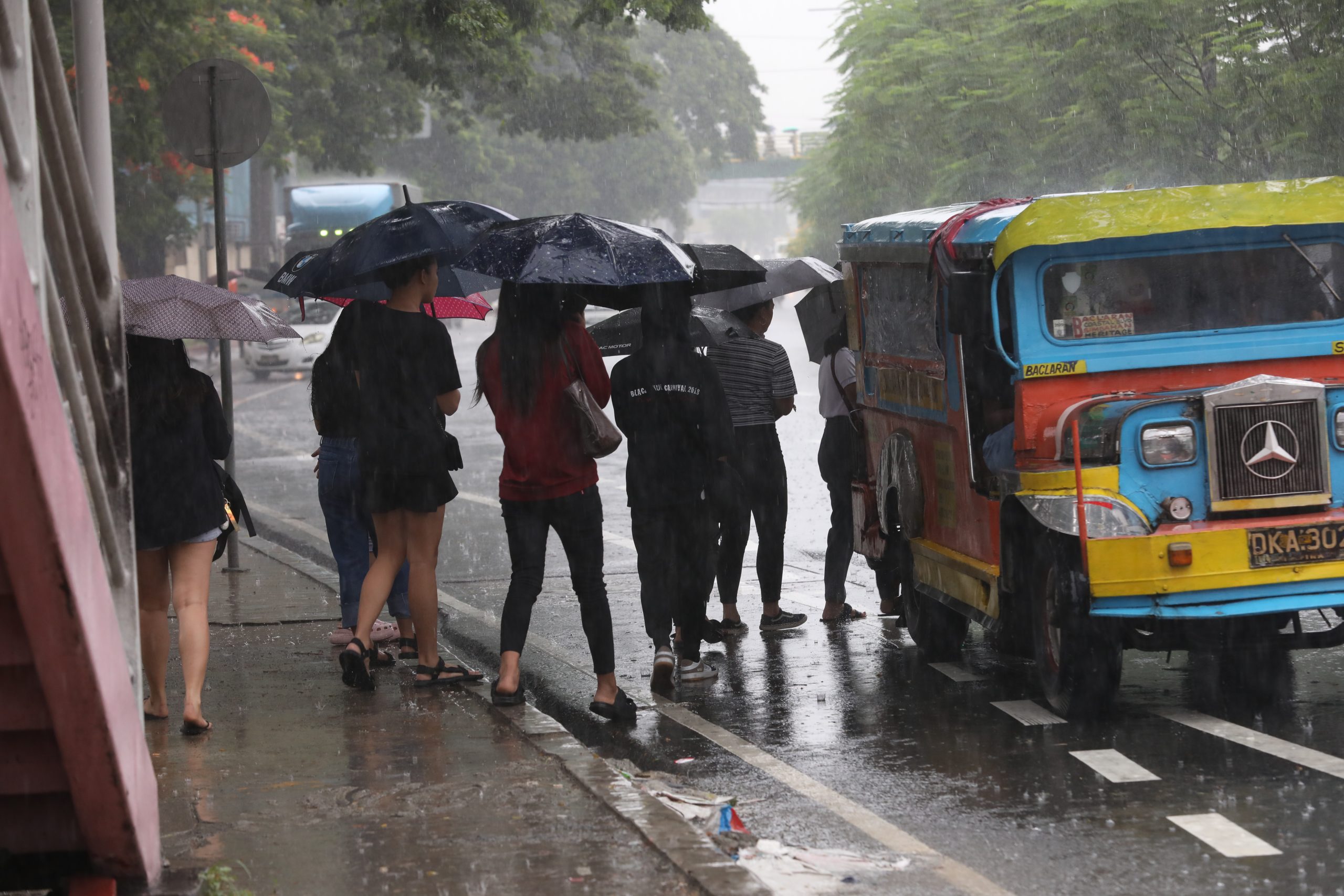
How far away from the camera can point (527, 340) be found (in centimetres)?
726

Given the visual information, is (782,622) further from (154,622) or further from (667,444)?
(154,622)

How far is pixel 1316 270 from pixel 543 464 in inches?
136

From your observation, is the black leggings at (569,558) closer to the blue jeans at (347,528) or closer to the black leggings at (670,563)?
the black leggings at (670,563)

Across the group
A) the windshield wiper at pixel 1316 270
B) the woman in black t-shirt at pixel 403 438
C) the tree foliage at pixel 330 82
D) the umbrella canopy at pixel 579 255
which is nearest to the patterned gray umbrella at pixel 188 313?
the woman in black t-shirt at pixel 403 438

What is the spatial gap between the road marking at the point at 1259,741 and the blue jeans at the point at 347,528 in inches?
149

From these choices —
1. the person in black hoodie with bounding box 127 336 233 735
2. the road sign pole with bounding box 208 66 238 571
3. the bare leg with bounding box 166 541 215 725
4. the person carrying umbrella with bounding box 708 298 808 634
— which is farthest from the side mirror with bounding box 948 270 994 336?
the road sign pole with bounding box 208 66 238 571

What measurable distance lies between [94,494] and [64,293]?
1.85ft

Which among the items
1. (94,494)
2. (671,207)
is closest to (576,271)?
(94,494)

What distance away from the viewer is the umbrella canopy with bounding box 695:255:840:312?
30.8 feet

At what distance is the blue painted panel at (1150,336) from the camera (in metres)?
7.24

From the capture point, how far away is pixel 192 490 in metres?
7.04

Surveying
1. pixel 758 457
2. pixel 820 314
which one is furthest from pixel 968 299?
pixel 820 314

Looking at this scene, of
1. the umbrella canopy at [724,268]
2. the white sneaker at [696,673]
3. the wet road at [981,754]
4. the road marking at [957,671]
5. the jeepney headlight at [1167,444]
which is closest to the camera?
the wet road at [981,754]

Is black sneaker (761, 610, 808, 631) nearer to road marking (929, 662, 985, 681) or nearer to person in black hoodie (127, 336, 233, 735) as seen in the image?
road marking (929, 662, 985, 681)
